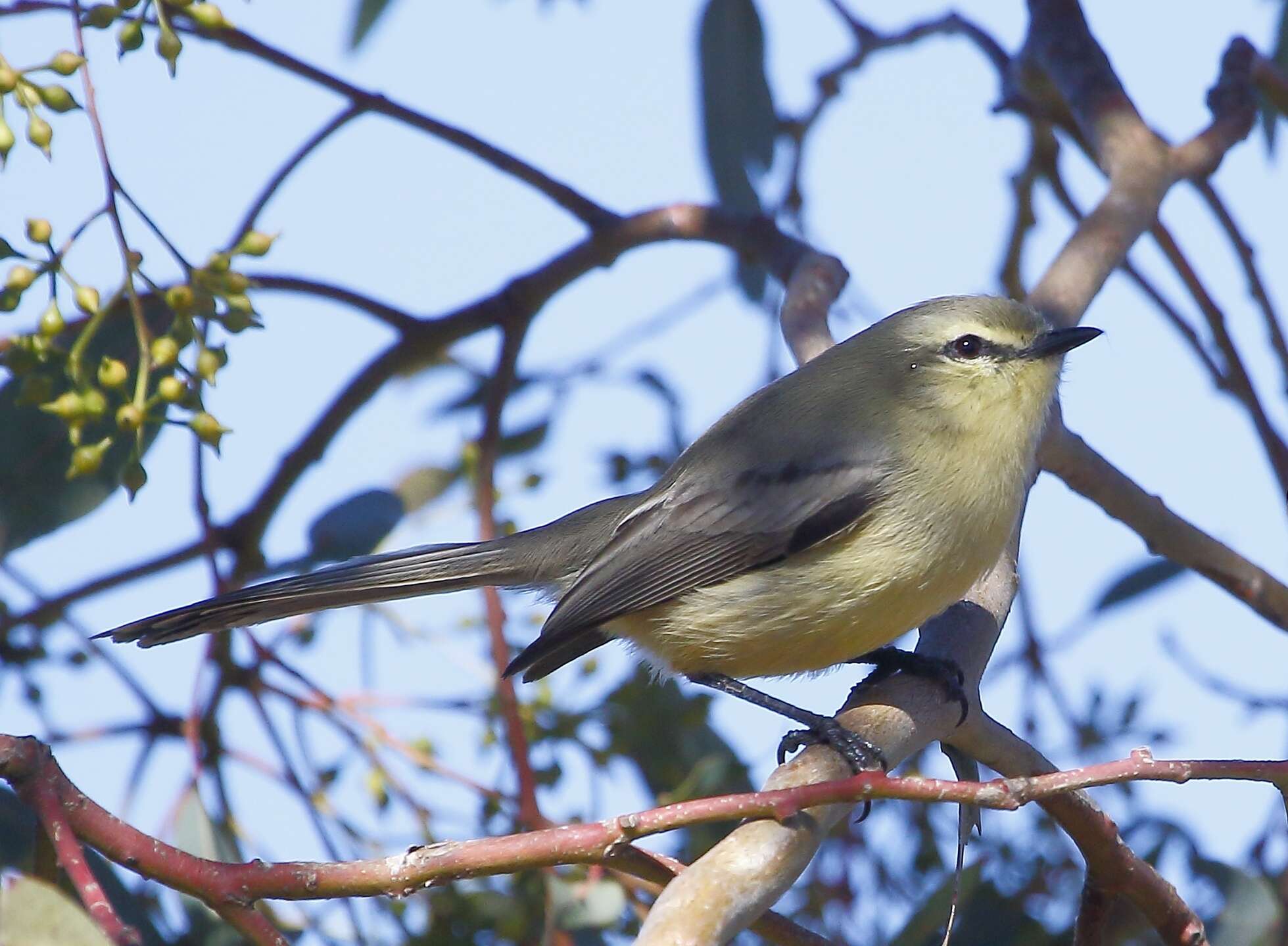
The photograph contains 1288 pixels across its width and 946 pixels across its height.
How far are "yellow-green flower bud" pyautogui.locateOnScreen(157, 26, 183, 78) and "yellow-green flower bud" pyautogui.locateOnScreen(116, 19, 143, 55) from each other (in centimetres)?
4

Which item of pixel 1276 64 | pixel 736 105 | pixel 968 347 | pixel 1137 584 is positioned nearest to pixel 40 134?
pixel 968 347

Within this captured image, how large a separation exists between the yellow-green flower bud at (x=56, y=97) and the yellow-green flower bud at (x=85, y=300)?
0.29 metres

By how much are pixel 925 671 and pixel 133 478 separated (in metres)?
1.34

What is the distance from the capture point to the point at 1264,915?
3.08 m

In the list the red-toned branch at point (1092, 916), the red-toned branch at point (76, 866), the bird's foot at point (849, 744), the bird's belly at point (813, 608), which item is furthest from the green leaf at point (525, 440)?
the red-toned branch at point (76, 866)

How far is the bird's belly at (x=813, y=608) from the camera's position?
266cm

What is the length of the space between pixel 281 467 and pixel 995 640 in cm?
166

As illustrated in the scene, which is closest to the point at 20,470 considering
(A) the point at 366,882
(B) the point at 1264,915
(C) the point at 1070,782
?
(A) the point at 366,882

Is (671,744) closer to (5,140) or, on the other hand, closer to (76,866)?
(5,140)

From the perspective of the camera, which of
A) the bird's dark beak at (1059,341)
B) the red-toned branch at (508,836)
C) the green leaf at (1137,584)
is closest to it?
the red-toned branch at (508,836)

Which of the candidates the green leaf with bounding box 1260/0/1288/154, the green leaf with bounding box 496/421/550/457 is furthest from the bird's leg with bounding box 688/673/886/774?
the green leaf with bounding box 1260/0/1288/154

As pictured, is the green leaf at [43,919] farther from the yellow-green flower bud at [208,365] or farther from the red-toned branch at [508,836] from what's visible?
the yellow-green flower bud at [208,365]

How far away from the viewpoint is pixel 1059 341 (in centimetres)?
296

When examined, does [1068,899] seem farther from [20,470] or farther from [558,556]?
[20,470]
